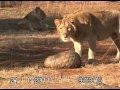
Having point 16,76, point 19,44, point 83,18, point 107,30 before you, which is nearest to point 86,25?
point 83,18

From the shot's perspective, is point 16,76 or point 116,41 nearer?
point 16,76

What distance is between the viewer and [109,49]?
1568cm

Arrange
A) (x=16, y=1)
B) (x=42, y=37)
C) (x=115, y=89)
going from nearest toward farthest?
(x=115, y=89)
(x=42, y=37)
(x=16, y=1)

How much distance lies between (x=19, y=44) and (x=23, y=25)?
623cm

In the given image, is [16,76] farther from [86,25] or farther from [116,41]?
[116,41]

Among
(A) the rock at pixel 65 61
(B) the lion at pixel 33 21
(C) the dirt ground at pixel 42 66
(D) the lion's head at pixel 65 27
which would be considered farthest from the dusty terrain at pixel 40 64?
(D) the lion's head at pixel 65 27

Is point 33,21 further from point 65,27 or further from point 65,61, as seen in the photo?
point 65,61

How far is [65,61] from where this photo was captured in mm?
11000

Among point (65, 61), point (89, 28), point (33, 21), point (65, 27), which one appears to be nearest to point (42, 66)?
point (65, 61)

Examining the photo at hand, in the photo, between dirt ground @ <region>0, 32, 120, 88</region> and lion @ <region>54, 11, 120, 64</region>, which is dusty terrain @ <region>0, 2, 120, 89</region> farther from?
lion @ <region>54, 11, 120, 64</region>

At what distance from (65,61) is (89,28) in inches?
55.1

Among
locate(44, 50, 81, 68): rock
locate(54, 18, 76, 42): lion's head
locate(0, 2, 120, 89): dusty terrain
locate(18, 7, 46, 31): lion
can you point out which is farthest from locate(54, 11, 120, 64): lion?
locate(18, 7, 46, 31): lion

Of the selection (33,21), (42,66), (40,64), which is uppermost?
(42,66)

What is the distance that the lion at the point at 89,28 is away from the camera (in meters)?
11.2
